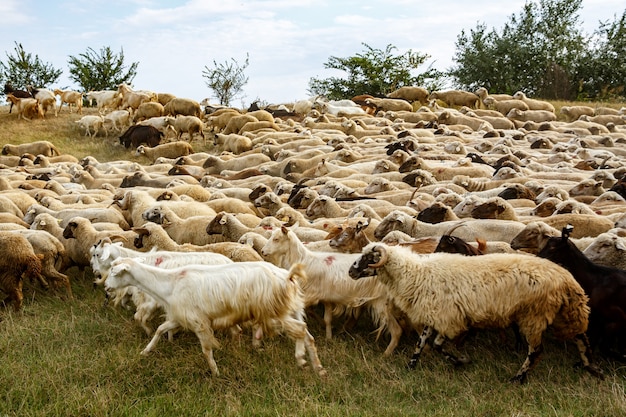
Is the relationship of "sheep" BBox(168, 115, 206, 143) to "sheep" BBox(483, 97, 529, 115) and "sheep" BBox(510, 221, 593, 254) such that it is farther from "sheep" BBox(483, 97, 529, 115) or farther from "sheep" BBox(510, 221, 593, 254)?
"sheep" BBox(510, 221, 593, 254)

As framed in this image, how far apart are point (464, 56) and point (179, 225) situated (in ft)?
111

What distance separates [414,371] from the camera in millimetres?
6367

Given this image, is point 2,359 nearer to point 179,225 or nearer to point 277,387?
point 277,387

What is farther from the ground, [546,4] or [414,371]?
[546,4]

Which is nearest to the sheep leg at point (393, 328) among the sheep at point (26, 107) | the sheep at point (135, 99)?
the sheep at point (135, 99)

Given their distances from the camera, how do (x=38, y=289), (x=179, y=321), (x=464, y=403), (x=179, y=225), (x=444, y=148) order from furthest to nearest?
1. (x=444, y=148)
2. (x=179, y=225)
3. (x=38, y=289)
4. (x=179, y=321)
5. (x=464, y=403)

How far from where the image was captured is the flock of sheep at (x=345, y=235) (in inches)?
244

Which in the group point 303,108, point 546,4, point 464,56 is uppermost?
point 546,4

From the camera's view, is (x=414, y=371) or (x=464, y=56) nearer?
(x=414, y=371)

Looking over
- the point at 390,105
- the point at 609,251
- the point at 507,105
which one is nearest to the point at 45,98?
the point at 390,105

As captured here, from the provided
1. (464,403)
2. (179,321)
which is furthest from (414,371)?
(179,321)

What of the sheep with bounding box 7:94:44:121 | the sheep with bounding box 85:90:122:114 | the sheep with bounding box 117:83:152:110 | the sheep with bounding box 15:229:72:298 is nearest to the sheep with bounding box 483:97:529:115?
the sheep with bounding box 117:83:152:110

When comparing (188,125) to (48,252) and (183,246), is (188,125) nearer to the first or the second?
(48,252)

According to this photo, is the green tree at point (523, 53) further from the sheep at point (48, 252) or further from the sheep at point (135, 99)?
the sheep at point (48, 252)
